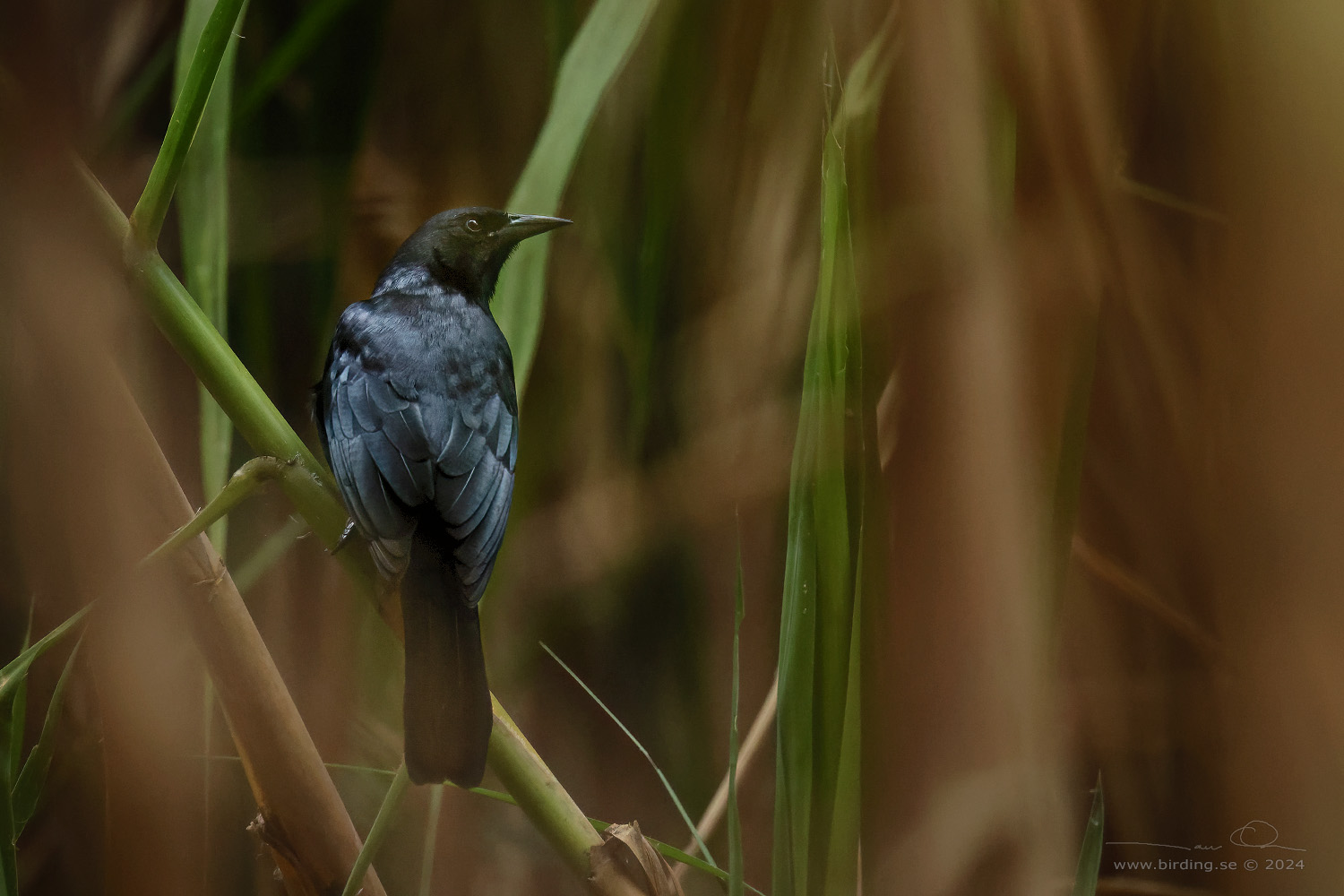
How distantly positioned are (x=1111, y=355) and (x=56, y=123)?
1.13 meters

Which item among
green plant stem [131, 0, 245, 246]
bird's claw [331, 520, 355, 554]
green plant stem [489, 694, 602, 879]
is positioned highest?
green plant stem [131, 0, 245, 246]

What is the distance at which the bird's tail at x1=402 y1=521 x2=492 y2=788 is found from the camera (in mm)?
831

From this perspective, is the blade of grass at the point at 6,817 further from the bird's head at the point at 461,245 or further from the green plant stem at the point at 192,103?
the bird's head at the point at 461,245

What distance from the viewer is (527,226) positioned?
1055 mm

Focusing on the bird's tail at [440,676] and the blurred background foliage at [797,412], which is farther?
the blurred background foliage at [797,412]

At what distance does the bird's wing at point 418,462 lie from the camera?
86cm

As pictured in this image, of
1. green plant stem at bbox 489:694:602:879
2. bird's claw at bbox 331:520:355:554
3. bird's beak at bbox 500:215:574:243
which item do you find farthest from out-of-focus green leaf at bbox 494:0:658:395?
green plant stem at bbox 489:694:602:879

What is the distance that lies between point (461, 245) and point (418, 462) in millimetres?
290

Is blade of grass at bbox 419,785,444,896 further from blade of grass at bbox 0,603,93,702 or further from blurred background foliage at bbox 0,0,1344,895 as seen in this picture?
blade of grass at bbox 0,603,93,702

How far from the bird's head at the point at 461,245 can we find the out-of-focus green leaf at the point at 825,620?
0.37 meters
